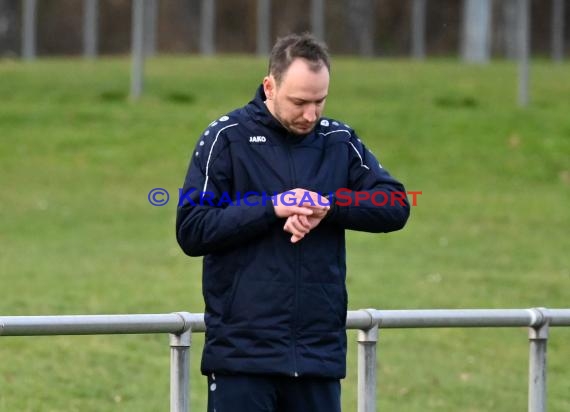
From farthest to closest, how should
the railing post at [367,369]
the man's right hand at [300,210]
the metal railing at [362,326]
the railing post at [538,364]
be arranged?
the railing post at [538,364] → the railing post at [367,369] → the metal railing at [362,326] → the man's right hand at [300,210]

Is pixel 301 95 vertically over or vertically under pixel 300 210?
over

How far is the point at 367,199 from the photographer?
4.48 m

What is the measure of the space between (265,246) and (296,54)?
2.11 ft

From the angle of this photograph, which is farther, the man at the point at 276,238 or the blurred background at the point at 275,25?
the blurred background at the point at 275,25

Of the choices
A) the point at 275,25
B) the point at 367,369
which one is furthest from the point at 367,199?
the point at 275,25

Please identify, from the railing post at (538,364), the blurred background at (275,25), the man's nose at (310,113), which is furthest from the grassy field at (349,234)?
the blurred background at (275,25)

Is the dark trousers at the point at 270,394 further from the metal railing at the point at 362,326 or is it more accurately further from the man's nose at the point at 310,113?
the man's nose at the point at 310,113

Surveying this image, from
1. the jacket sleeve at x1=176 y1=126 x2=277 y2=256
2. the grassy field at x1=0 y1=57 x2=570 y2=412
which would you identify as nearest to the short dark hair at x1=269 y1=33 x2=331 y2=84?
the jacket sleeve at x1=176 y1=126 x2=277 y2=256

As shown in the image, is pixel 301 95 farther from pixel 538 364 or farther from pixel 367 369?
pixel 538 364

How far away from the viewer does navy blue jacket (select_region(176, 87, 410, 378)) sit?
4.32 metres

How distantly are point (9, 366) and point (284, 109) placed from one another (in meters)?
5.34

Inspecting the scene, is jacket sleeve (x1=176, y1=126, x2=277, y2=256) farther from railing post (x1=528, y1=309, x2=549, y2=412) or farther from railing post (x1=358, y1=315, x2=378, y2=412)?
railing post (x1=528, y1=309, x2=549, y2=412)

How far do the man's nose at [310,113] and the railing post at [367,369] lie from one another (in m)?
1.17

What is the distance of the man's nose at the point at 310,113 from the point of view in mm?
4352
